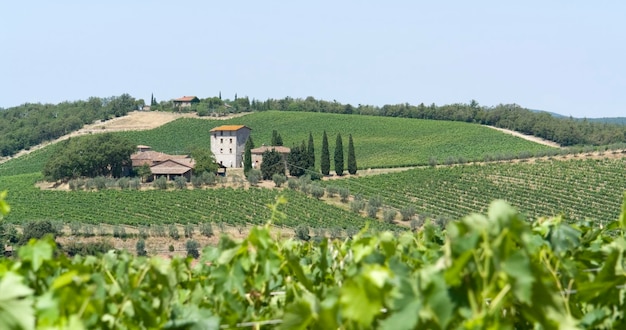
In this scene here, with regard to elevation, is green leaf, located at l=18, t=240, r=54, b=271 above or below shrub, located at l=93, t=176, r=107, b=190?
above

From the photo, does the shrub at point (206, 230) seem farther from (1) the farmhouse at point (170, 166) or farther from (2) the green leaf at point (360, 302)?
(2) the green leaf at point (360, 302)

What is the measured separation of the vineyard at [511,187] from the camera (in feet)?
166

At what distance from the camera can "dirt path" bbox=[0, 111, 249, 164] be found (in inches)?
3819

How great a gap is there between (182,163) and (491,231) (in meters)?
63.1

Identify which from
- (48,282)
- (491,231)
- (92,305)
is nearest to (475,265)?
(491,231)

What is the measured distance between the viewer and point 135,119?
332ft

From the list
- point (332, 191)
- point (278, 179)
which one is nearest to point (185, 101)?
point (278, 179)

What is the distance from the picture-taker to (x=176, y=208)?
5216 cm

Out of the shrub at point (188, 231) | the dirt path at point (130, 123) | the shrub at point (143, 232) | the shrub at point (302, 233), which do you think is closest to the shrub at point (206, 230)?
the shrub at point (188, 231)

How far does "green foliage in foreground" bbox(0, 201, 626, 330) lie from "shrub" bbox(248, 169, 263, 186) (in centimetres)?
5642

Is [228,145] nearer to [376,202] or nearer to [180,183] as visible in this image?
[180,183]

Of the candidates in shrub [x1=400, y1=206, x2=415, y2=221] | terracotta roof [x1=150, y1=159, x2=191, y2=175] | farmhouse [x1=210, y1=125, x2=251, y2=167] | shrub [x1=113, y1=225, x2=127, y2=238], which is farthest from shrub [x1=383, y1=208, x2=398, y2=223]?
farmhouse [x1=210, y1=125, x2=251, y2=167]

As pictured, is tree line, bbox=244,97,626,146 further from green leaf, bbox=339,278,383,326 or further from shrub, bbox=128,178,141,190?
green leaf, bbox=339,278,383,326

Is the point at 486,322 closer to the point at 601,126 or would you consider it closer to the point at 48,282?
the point at 48,282
